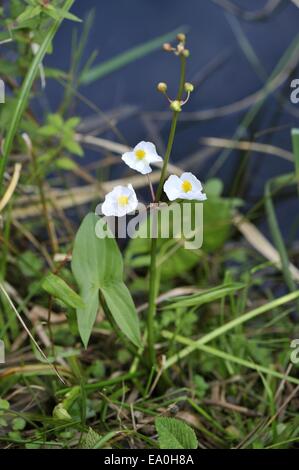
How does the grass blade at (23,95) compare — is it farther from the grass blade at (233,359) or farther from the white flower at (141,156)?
the grass blade at (233,359)

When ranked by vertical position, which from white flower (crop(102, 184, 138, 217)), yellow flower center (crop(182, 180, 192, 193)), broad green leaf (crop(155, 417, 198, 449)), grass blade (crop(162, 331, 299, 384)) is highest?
yellow flower center (crop(182, 180, 192, 193))

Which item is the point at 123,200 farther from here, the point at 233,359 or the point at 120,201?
the point at 233,359

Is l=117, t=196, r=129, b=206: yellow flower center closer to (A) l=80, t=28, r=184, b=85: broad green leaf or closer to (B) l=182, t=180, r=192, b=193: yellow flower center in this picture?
(B) l=182, t=180, r=192, b=193: yellow flower center

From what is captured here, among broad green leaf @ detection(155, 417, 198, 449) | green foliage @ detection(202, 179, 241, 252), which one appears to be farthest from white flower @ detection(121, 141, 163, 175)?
green foliage @ detection(202, 179, 241, 252)

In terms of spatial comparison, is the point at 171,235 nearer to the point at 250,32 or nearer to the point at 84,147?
the point at 84,147
